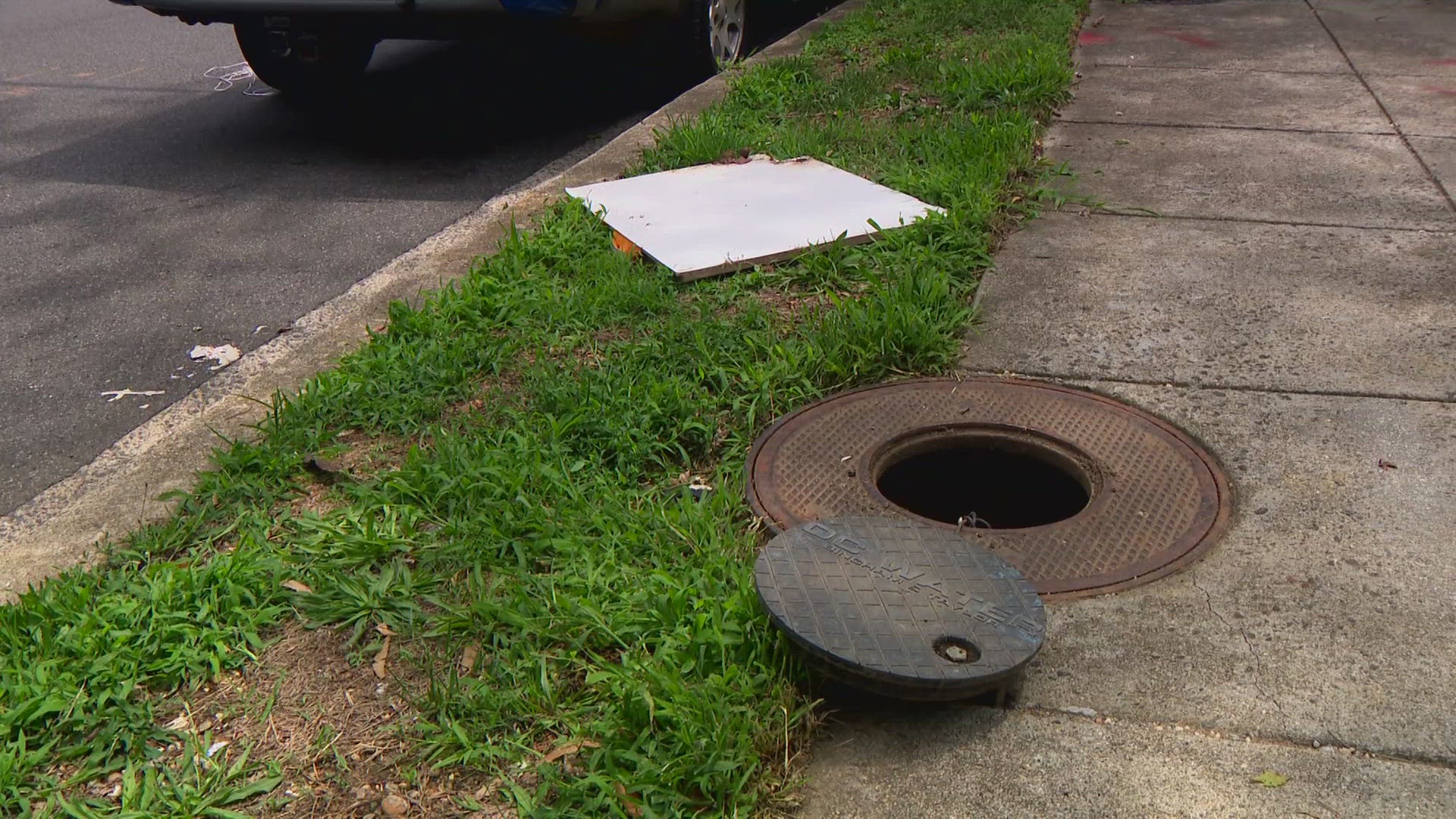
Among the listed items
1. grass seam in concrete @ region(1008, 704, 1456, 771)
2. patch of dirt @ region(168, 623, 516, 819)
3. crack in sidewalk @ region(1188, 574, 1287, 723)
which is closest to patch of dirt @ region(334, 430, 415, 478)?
patch of dirt @ region(168, 623, 516, 819)

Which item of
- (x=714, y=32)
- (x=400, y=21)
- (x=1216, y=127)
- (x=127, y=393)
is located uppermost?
(x=400, y=21)

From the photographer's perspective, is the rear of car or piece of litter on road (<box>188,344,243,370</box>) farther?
the rear of car

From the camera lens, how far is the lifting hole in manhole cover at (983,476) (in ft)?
9.11

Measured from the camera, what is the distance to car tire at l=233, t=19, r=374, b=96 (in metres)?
5.96

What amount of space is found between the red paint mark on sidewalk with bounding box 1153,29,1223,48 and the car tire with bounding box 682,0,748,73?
7.57 feet

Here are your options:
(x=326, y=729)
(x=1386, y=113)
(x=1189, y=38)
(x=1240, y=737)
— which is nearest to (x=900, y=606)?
(x=1240, y=737)

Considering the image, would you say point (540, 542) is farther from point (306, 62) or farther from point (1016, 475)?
point (306, 62)

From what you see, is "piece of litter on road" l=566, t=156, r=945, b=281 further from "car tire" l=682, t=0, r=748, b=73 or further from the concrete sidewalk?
"car tire" l=682, t=0, r=748, b=73

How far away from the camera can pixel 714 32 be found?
6.21 metres

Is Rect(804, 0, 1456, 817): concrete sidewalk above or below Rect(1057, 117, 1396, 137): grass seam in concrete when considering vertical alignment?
below

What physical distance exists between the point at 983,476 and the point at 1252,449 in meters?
0.58

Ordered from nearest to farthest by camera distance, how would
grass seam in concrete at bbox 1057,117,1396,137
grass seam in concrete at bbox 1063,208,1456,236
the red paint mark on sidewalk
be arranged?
grass seam in concrete at bbox 1063,208,1456,236
grass seam in concrete at bbox 1057,117,1396,137
the red paint mark on sidewalk

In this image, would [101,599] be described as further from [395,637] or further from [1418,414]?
[1418,414]

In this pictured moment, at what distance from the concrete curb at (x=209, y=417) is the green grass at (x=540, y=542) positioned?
0.12 m
